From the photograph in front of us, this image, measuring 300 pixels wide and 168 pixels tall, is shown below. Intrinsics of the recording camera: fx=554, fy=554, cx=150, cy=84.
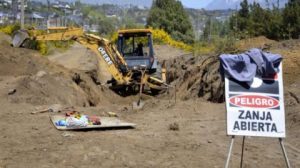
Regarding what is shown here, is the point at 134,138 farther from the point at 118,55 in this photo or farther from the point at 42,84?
the point at 118,55

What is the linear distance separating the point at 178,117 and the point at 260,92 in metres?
7.62

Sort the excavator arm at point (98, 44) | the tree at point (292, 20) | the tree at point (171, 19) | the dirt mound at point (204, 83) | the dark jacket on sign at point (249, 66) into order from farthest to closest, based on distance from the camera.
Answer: the tree at point (171, 19) → the tree at point (292, 20) → the excavator arm at point (98, 44) → the dirt mound at point (204, 83) → the dark jacket on sign at point (249, 66)

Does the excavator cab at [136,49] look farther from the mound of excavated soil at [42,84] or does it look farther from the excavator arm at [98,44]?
the mound of excavated soil at [42,84]

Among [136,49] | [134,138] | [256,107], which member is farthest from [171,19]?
[256,107]

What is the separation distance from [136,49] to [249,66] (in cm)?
1619

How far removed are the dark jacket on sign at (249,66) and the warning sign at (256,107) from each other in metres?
0.08

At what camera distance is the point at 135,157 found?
9906 millimetres

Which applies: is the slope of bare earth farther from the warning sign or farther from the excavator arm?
the excavator arm

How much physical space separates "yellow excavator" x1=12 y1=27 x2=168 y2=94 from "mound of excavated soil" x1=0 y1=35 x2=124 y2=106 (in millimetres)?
1004

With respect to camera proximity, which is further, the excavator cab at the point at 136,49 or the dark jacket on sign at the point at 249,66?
the excavator cab at the point at 136,49

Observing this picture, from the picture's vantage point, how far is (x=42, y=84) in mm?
18344

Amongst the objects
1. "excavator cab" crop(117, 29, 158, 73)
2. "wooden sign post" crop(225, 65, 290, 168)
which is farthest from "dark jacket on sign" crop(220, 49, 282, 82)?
"excavator cab" crop(117, 29, 158, 73)

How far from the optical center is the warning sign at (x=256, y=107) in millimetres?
7348

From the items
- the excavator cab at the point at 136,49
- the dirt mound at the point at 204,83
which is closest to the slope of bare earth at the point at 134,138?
the dirt mound at the point at 204,83
